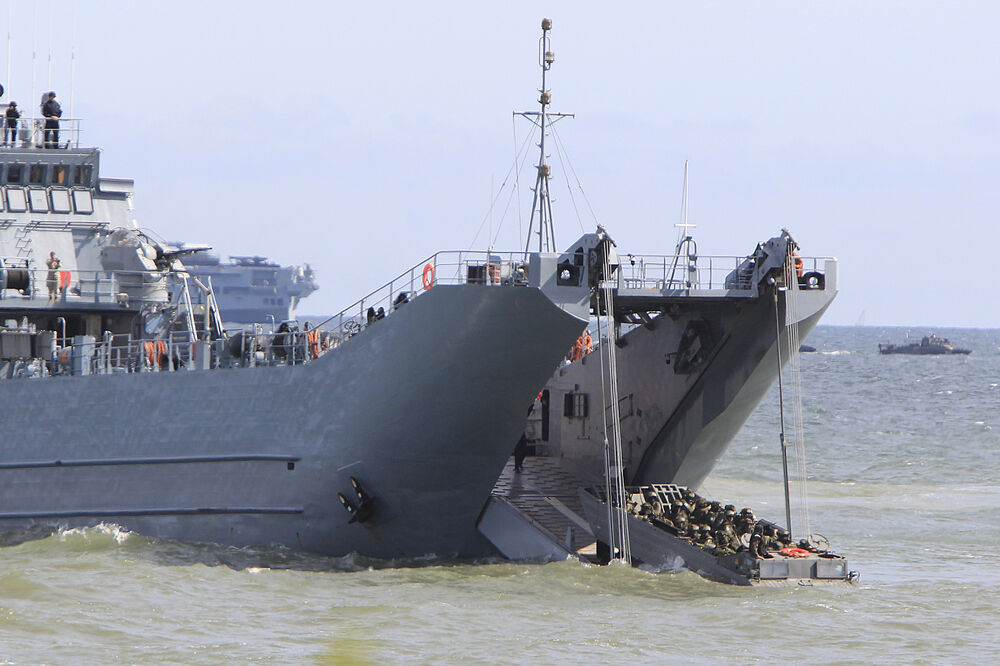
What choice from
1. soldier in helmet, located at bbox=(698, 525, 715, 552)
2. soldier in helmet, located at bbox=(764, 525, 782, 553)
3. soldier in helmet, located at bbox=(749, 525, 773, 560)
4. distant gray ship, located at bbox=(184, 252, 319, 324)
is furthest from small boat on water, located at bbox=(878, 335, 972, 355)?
soldier in helmet, located at bbox=(749, 525, 773, 560)

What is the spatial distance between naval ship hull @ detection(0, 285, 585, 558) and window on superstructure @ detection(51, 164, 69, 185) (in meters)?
3.94

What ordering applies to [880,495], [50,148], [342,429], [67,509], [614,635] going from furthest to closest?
[880,495], [50,148], [67,509], [342,429], [614,635]

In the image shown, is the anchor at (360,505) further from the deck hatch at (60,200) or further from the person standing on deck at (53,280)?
the deck hatch at (60,200)

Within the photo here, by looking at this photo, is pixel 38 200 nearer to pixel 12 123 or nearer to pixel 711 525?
pixel 12 123

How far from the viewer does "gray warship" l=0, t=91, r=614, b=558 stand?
54.8 ft

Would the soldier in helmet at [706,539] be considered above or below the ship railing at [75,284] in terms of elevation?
below

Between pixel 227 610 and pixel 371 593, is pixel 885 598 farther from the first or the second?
pixel 227 610

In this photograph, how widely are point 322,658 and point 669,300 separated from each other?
655 cm

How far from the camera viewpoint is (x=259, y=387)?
18.1 m

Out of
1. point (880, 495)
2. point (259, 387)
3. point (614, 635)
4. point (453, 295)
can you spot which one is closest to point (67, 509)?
point (259, 387)

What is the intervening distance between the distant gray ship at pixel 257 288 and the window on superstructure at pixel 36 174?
6408 centimetres

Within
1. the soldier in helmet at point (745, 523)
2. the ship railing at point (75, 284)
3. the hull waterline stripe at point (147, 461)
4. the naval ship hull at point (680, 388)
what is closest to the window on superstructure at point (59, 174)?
the ship railing at point (75, 284)

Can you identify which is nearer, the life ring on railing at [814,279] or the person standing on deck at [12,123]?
the life ring on railing at [814,279]

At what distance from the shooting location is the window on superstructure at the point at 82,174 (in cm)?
2252
